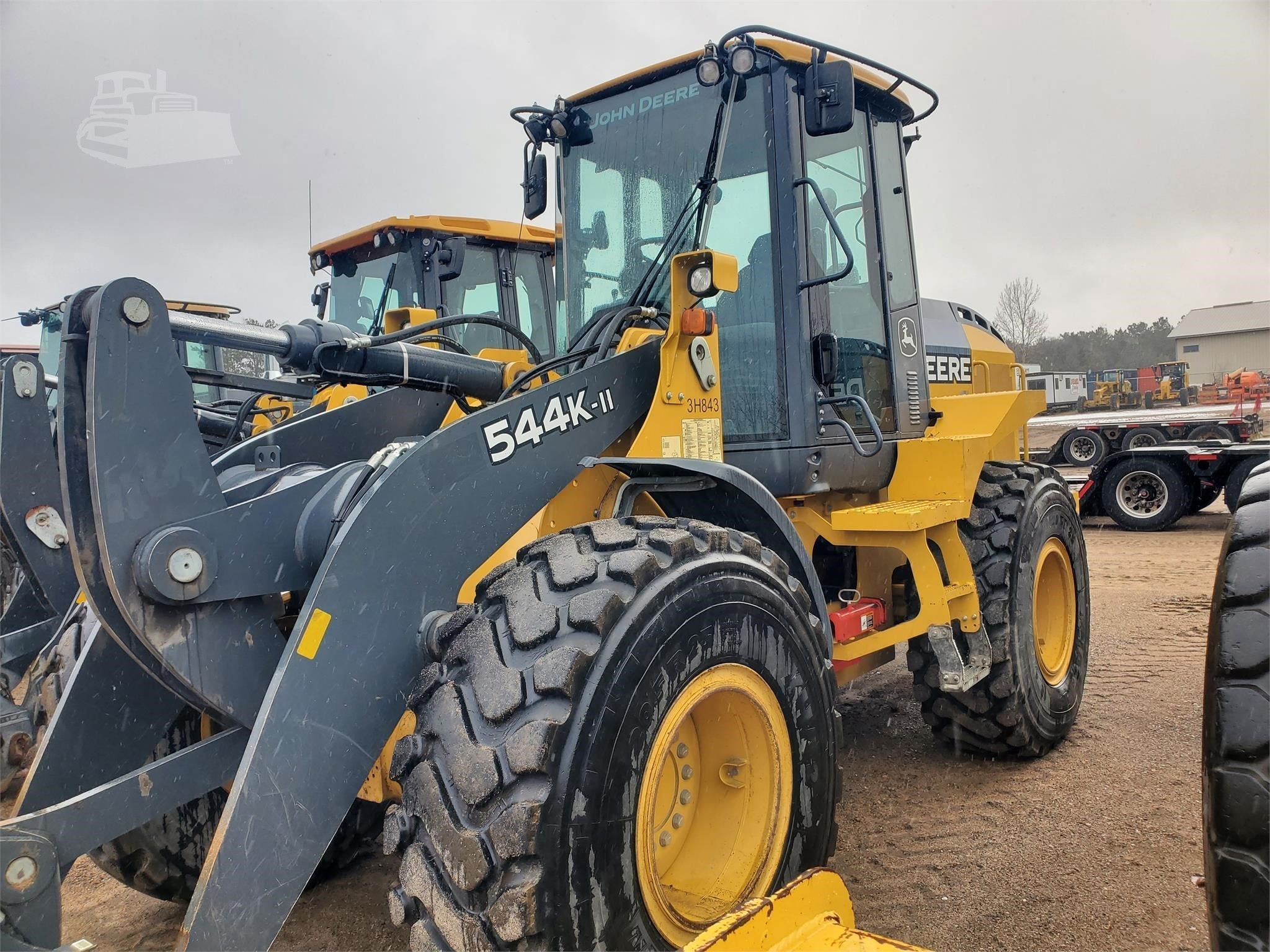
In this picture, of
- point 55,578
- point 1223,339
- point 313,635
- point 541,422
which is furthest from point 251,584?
point 1223,339

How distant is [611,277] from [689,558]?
168cm

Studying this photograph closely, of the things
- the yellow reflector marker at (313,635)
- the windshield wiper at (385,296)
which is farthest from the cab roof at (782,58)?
the windshield wiper at (385,296)

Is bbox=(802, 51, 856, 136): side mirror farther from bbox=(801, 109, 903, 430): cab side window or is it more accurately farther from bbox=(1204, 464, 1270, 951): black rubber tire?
bbox=(1204, 464, 1270, 951): black rubber tire

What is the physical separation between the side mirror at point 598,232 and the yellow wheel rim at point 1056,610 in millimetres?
2710

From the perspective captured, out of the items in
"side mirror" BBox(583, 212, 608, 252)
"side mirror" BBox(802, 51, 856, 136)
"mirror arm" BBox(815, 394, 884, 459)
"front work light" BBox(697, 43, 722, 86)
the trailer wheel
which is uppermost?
"front work light" BBox(697, 43, 722, 86)

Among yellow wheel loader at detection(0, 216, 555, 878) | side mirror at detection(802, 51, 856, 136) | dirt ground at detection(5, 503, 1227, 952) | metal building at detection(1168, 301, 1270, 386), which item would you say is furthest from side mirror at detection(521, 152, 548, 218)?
metal building at detection(1168, 301, 1270, 386)

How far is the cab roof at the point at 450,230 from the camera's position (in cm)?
770

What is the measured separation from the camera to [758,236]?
3293mm

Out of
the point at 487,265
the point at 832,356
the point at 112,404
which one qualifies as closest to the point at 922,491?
the point at 832,356

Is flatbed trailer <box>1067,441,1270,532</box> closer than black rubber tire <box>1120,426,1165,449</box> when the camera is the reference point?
Yes

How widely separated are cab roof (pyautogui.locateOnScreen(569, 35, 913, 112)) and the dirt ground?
2805 mm

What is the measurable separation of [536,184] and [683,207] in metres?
0.73

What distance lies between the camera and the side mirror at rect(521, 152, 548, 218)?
3.72 metres

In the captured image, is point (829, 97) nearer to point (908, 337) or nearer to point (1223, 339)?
point (908, 337)
